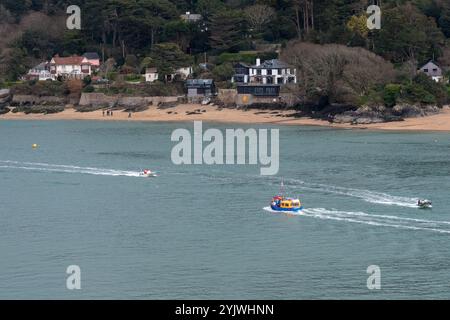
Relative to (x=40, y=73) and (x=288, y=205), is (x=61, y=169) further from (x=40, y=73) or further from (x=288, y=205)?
(x=40, y=73)

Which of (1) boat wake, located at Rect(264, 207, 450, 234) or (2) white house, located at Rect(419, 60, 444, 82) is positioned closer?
(1) boat wake, located at Rect(264, 207, 450, 234)

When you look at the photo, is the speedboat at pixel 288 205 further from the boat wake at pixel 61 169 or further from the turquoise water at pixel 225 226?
the boat wake at pixel 61 169

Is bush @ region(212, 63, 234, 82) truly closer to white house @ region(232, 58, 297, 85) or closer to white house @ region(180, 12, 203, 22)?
white house @ region(232, 58, 297, 85)

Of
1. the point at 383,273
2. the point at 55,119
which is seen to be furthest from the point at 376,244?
the point at 55,119

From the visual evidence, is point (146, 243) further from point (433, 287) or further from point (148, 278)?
point (433, 287)

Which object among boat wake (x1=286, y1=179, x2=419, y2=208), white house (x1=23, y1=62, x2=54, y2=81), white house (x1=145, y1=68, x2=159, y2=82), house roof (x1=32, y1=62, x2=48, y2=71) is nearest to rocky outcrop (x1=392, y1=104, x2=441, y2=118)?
white house (x1=145, y1=68, x2=159, y2=82)

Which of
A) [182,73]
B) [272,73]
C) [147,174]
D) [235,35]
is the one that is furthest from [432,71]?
[147,174]
